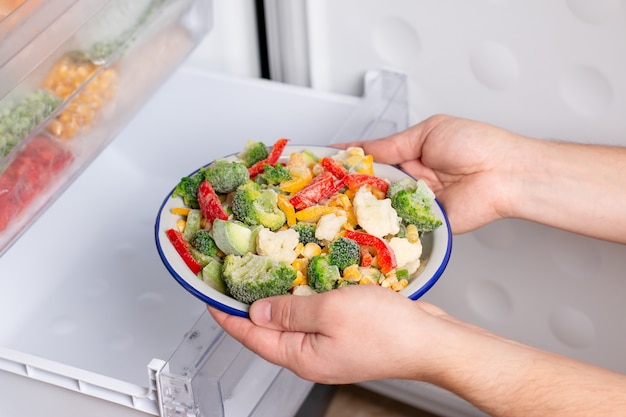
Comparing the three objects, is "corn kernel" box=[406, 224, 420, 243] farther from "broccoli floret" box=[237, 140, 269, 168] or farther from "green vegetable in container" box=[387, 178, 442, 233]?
"broccoli floret" box=[237, 140, 269, 168]

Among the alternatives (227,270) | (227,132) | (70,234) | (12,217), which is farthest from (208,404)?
(227,132)

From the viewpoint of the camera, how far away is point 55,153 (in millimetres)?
1206

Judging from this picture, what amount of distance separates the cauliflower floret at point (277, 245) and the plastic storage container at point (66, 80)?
13.7 inches

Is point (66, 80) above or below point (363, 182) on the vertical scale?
below

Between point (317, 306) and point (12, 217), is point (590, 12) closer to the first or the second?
point (317, 306)

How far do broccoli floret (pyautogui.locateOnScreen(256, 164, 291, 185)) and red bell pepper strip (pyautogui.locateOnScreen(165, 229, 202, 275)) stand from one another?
14 centimetres

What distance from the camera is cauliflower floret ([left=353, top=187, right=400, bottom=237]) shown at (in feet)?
3.42

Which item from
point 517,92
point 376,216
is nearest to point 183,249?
point 376,216

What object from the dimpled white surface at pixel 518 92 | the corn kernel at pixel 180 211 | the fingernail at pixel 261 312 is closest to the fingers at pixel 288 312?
the fingernail at pixel 261 312

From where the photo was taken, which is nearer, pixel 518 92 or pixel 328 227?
pixel 328 227

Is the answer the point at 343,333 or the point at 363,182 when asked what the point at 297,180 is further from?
the point at 343,333

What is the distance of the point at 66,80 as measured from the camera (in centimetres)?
117

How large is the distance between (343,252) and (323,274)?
4cm

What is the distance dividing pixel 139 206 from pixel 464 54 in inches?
26.7
